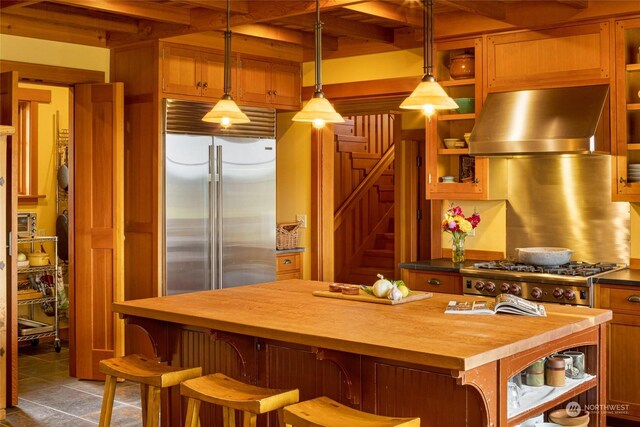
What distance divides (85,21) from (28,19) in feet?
1.30

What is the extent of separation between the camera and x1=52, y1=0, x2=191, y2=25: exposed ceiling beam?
5.15 metres

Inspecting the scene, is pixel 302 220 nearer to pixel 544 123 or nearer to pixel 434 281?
pixel 434 281

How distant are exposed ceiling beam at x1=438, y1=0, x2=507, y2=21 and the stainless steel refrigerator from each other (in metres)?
2.20

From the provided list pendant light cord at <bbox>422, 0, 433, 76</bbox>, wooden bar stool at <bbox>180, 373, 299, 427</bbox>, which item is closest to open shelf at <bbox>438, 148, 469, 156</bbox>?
pendant light cord at <bbox>422, 0, 433, 76</bbox>

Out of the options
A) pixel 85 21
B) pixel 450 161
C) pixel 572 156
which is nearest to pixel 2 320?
pixel 85 21

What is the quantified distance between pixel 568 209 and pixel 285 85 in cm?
265

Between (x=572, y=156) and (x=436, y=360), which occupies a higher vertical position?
(x=572, y=156)

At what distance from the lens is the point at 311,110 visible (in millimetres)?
3812

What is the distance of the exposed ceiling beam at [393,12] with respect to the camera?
210 inches

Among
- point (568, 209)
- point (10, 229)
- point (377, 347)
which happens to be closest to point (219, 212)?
point (10, 229)

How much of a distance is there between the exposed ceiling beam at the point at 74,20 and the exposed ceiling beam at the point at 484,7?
243cm

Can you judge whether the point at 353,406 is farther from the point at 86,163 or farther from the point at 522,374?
the point at 86,163

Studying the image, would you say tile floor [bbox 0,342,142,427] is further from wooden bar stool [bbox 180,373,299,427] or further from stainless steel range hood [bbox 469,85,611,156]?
stainless steel range hood [bbox 469,85,611,156]

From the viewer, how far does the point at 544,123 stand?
540 centimetres
